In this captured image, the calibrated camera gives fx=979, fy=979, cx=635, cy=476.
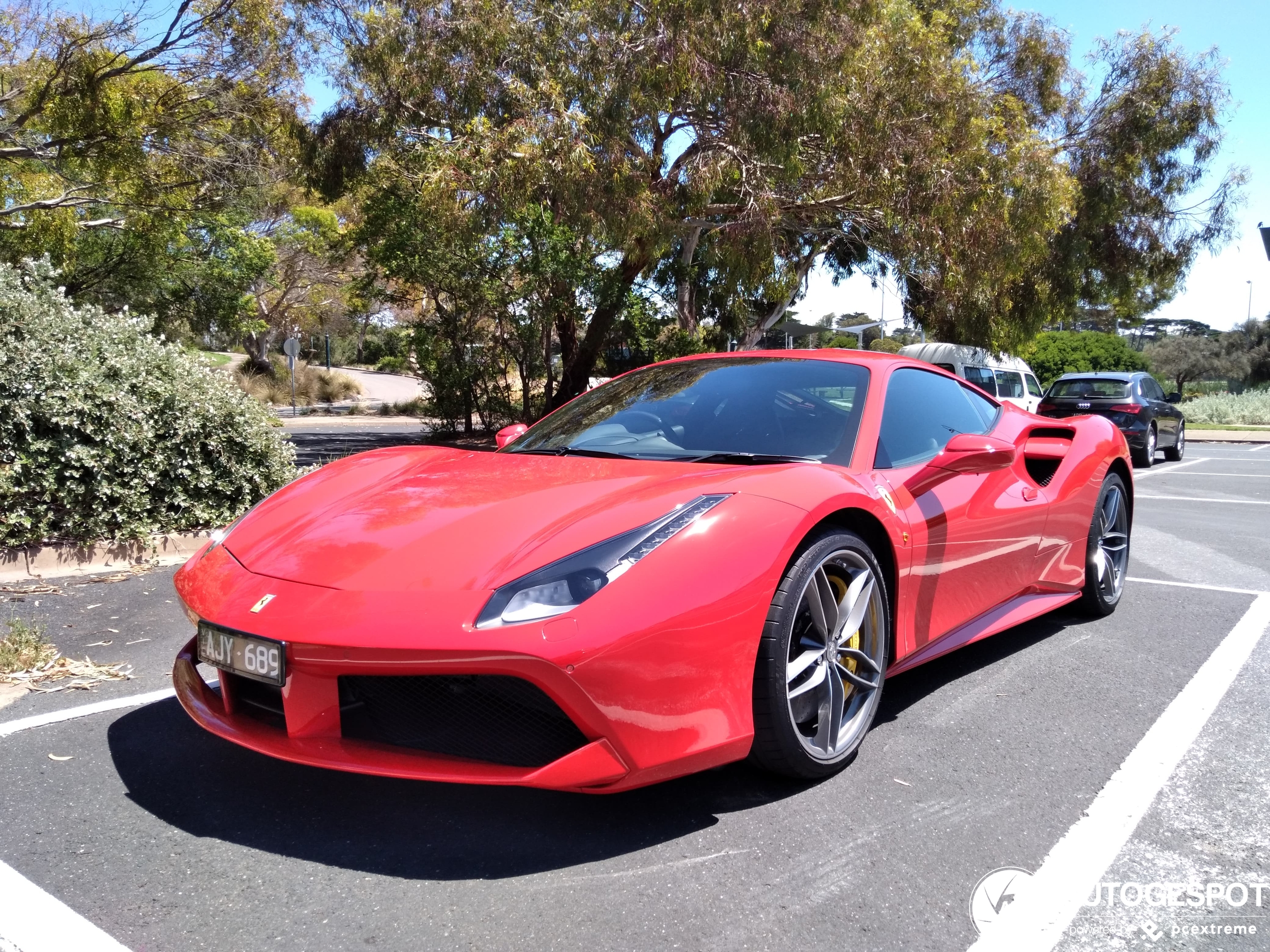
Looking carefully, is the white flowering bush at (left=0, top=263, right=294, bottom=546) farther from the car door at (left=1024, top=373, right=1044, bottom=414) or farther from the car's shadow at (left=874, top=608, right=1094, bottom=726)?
the car door at (left=1024, top=373, right=1044, bottom=414)

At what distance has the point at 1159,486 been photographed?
1234cm

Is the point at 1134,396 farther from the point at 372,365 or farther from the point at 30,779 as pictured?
the point at 372,365

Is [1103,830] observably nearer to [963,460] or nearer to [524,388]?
[963,460]

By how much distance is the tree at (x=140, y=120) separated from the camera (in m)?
12.5

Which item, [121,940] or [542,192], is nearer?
[121,940]

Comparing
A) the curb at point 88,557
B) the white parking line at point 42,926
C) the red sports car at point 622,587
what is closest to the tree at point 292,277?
the curb at point 88,557

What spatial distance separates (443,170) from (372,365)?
5879 cm

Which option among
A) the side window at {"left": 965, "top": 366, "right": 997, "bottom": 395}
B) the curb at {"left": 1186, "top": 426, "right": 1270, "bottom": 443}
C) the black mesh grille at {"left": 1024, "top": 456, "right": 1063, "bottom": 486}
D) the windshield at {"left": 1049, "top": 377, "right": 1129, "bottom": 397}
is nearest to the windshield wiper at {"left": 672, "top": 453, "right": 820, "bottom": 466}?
the black mesh grille at {"left": 1024, "top": 456, "right": 1063, "bottom": 486}

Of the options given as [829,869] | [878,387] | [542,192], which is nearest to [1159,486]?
[542,192]

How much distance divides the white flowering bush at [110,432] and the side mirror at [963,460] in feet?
14.8

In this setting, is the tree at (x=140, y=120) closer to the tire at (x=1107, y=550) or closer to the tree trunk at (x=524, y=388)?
the tree trunk at (x=524, y=388)

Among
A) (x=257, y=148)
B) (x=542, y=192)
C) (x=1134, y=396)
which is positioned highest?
(x=257, y=148)

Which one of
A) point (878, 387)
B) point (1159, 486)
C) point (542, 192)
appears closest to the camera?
point (878, 387)

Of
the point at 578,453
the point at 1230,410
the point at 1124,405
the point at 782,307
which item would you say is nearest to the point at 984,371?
the point at 1124,405
